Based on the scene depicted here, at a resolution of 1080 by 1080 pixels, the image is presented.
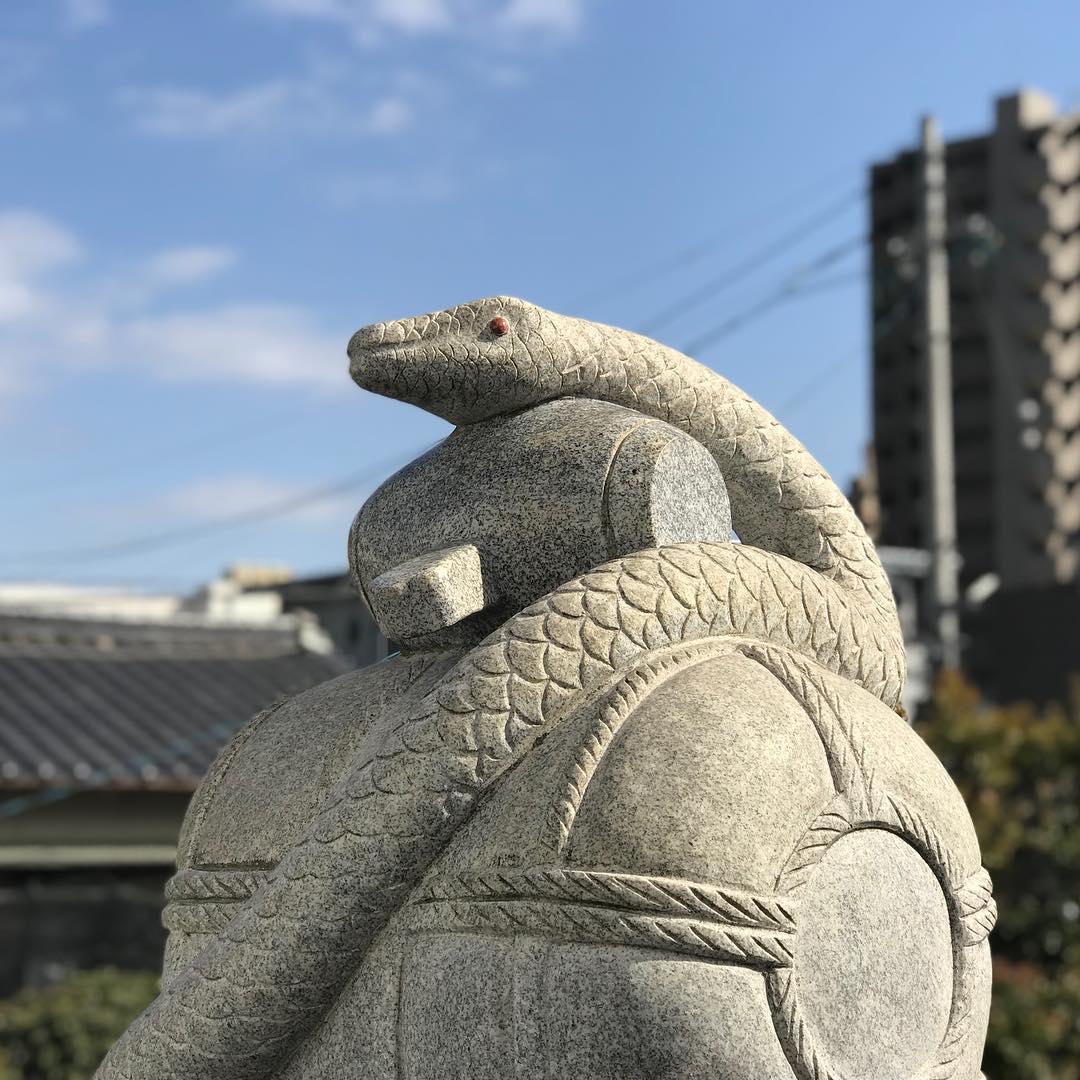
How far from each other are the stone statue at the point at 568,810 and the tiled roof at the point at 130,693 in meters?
5.66

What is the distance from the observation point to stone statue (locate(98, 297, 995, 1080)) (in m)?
2.53

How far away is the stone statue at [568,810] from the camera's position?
2.53m

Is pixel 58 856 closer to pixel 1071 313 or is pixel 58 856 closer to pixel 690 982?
pixel 690 982

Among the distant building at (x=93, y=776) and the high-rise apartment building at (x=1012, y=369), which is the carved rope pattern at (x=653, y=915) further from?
the high-rise apartment building at (x=1012, y=369)

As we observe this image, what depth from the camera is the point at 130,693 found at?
33.7ft

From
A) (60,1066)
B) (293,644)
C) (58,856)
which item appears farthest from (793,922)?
(293,644)

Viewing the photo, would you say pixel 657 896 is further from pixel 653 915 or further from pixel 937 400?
pixel 937 400

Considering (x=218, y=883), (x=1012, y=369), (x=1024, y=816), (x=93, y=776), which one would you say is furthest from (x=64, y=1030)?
(x=1012, y=369)

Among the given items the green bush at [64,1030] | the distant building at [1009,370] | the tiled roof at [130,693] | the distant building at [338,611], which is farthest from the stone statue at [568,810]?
the distant building at [1009,370]

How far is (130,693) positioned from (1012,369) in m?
25.4

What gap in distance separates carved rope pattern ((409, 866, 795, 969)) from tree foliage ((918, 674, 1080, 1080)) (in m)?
6.49

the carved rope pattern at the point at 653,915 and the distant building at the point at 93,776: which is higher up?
the carved rope pattern at the point at 653,915

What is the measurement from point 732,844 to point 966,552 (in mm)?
31287

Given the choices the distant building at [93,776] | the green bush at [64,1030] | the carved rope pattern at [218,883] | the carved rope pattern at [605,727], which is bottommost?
the green bush at [64,1030]
